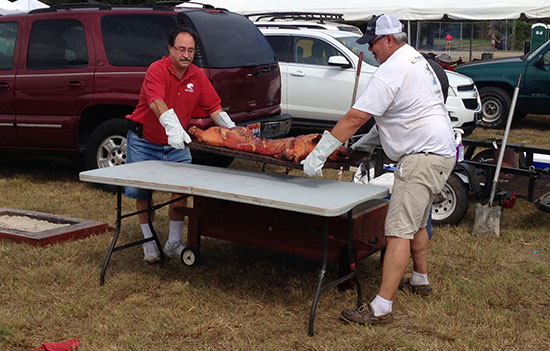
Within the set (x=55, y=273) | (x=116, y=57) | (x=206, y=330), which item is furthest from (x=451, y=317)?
(x=116, y=57)

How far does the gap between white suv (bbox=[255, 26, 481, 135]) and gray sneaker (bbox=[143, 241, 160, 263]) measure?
578 cm

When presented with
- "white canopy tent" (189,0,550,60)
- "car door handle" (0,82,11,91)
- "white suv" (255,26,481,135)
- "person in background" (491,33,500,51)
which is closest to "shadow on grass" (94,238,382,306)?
"car door handle" (0,82,11,91)

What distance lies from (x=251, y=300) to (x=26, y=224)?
2.79m

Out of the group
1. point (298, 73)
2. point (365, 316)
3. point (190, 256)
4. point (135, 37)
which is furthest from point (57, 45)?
point (365, 316)

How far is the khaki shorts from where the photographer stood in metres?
4.42

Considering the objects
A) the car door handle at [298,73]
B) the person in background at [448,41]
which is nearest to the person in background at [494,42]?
the person in background at [448,41]

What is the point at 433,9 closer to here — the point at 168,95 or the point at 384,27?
the point at 168,95

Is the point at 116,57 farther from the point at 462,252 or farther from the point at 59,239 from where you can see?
the point at 462,252

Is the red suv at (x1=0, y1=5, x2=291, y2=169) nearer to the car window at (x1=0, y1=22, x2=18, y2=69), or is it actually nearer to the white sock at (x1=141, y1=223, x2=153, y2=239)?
the car window at (x1=0, y1=22, x2=18, y2=69)

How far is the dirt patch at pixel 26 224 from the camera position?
6516mm

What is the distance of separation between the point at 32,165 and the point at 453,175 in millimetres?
5865

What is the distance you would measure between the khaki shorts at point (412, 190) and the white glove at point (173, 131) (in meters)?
1.48

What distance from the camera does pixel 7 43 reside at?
28.1ft

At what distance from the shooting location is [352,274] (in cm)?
474
